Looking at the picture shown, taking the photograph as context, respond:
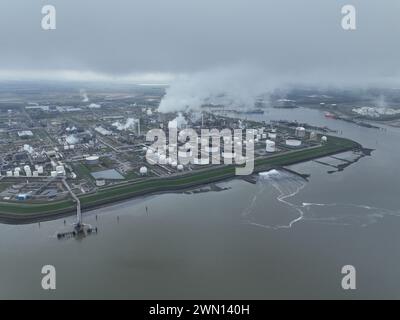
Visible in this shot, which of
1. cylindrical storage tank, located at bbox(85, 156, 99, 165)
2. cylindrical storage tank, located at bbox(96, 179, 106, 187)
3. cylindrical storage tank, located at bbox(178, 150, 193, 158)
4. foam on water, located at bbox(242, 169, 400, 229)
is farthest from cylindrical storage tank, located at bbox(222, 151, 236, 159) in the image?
cylindrical storage tank, located at bbox(85, 156, 99, 165)

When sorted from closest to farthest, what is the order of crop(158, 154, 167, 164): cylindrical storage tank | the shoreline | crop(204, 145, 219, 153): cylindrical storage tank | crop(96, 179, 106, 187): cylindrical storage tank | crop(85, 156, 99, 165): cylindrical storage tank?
the shoreline, crop(96, 179, 106, 187): cylindrical storage tank, crop(85, 156, 99, 165): cylindrical storage tank, crop(158, 154, 167, 164): cylindrical storage tank, crop(204, 145, 219, 153): cylindrical storage tank

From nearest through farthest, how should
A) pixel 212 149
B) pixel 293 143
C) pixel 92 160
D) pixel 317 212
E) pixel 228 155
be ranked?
pixel 317 212
pixel 92 160
pixel 228 155
pixel 212 149
pixel 293 143

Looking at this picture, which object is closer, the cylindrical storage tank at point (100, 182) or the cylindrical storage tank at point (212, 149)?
the cylindrical storage tank at point (100, 182)

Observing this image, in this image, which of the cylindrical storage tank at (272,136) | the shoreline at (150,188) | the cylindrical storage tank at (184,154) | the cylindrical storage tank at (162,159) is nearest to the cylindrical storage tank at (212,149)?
the cylindrical storage tank at (184,154)

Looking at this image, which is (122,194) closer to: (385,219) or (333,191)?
(333,191)

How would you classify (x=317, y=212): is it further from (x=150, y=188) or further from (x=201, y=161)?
(x=201, y=161)

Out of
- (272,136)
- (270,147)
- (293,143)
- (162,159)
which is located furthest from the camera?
(272,136)

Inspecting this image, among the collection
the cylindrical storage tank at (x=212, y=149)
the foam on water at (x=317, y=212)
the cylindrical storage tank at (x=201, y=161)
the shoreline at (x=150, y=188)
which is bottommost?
the foam on water at (x=317, y=212)

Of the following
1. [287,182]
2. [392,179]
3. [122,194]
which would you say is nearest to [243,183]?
[287,182]

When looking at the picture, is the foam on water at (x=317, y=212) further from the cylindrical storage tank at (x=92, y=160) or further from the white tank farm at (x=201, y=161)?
the cylindrical storage tank at (x=92, y=160)

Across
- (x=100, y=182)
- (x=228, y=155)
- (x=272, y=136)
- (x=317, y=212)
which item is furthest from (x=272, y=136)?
(x=100, y=182)

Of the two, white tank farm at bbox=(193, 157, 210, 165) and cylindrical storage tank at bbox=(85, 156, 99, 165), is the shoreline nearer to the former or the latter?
white tank farm at bbox=(193, 157, 210, 165)
